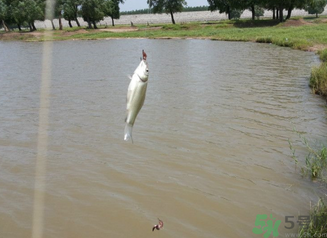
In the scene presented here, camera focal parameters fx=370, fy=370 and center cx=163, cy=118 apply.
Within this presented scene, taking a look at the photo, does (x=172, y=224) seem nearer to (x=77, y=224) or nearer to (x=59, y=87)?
(x=77, y=224)

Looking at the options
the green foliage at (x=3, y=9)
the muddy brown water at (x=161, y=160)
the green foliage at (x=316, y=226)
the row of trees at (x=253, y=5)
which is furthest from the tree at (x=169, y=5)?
the green foliage at (x=316, y=226)

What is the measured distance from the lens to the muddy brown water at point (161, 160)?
16.1ft

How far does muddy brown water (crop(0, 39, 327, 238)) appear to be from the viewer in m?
4.91

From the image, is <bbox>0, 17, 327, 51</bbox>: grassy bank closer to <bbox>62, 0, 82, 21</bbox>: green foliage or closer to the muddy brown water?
<bbox>62, 0, 82, 21</bbox>: green foliage

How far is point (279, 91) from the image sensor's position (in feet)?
41.7

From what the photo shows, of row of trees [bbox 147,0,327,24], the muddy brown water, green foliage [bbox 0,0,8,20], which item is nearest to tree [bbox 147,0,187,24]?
row of trees [bbox 147,0,327,24]

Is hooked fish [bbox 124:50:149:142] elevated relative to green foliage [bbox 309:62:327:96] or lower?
elevated

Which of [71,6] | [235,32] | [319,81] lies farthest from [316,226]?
[71,6]

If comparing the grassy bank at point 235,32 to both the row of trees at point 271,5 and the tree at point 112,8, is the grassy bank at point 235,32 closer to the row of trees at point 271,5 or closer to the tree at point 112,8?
the row of trees at point 271,5

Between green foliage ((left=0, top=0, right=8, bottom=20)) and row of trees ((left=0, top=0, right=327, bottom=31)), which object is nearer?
row of trees ((left=0, top=0, right=327, bottom=31))

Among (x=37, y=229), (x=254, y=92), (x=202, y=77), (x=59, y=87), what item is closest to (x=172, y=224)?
(x=37, y=229)

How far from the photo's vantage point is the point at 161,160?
21.9 feet

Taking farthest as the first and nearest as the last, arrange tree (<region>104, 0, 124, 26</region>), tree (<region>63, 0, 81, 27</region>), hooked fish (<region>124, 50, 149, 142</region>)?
1. tree (<region>104, 0, 124, 26</region>)
2. tree (<region>63, 0, 81, 27</region>)
3. hooked fish (<region>124, 50, 149, 142</region>)

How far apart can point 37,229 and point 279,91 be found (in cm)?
1004
